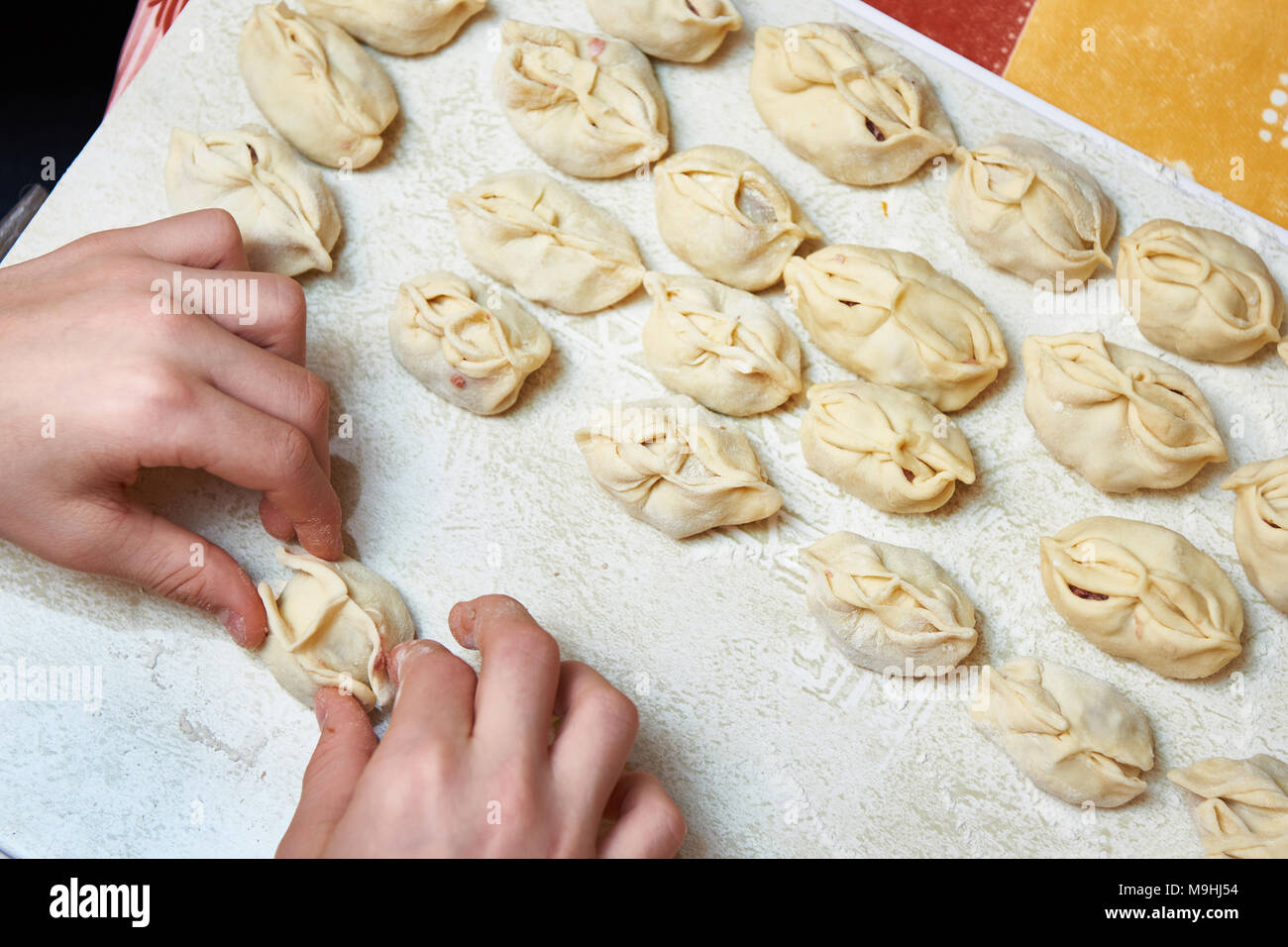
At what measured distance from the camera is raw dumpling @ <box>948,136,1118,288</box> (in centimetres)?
164

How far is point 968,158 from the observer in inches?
66.1

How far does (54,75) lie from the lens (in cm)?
245

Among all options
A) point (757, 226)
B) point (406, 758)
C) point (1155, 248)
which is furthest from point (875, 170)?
point (406, 758)

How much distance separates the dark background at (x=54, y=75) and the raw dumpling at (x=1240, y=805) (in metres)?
2.62

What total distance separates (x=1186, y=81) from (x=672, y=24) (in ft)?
3.38

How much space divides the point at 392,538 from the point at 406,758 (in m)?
0.57

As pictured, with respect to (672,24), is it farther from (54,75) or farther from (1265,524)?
(54,75)

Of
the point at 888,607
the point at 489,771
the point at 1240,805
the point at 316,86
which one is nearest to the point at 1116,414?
the point at 888,607

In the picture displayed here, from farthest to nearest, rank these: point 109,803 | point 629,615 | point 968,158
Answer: point 968,158, point 629,615, point 109,803

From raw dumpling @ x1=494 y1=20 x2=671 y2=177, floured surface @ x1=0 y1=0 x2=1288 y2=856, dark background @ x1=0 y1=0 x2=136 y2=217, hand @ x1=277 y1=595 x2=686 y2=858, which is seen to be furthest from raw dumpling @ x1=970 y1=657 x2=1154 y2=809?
dark background @ x1=0 y1=0 x2=136 y2=217

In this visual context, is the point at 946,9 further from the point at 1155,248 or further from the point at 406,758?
the point at 406,758

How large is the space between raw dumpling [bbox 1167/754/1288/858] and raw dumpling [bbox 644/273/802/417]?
818 mm

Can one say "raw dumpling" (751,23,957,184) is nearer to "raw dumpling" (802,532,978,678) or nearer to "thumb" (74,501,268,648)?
"raw dumpling" (802,532,978,678)

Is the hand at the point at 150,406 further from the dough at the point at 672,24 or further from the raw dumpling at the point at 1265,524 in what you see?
the raw dumpling at the point at 1265,524
